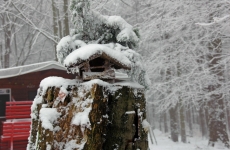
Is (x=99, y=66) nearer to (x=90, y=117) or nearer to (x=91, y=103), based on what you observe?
(x=91, y=103)

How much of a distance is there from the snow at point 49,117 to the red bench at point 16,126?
247 inches

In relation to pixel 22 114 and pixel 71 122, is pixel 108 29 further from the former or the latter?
pixel 22 114

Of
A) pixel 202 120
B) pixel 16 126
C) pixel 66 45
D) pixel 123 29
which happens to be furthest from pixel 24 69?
pixel 202 120

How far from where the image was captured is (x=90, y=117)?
244 centimetres

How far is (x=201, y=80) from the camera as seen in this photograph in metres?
8.74

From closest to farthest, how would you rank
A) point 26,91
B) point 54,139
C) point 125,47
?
point 54,139
point 125,47
point 26,91

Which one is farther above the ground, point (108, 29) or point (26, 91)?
point (108, 29)

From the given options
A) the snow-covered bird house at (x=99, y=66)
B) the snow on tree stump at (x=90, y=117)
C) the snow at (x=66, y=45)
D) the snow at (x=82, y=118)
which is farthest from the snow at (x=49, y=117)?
the snow at (x=66, y=45)

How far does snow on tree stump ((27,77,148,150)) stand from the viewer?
2443mm

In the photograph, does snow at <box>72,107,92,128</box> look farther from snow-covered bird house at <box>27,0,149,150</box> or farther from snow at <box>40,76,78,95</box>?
snow at <box>40,76,78,95</box>

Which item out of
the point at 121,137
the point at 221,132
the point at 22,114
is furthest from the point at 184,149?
the point at 121,137

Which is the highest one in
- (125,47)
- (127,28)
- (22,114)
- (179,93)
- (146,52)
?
(146,52)

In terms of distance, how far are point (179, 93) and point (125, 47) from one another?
24.1 feet

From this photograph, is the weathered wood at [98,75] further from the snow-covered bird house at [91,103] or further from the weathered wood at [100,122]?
the weathered wood at [100,122]
